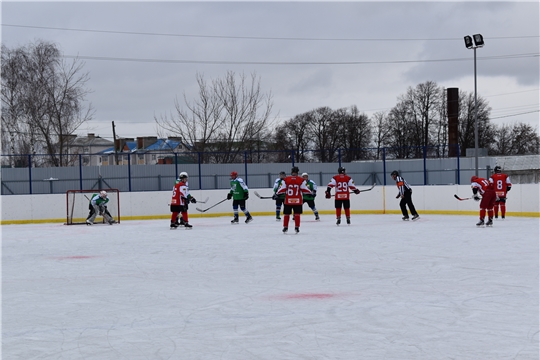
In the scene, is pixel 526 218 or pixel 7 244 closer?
pixel 7 244

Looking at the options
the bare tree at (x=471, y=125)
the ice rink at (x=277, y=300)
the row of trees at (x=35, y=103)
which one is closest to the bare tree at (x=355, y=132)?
the bare tree at (x=471, y=125)

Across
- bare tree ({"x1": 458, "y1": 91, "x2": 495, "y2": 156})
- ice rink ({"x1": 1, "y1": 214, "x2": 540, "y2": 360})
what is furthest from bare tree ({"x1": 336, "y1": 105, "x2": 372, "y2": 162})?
ice rink ({"x1": 1, "y1": 214, "x2": 540, "y2": 360})

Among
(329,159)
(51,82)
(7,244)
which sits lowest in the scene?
(7,244)

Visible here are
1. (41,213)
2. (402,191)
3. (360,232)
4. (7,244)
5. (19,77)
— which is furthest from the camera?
(19,77)

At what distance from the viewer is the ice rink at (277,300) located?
4.47m

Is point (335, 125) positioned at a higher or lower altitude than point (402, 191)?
higher

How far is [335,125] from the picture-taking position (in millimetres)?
57469

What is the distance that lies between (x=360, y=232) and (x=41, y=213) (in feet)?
36.4

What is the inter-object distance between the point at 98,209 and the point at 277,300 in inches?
557

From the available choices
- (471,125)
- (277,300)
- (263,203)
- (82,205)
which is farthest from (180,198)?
(471,125)

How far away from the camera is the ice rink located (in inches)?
176

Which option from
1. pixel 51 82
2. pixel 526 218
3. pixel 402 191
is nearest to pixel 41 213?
pixel 402 191

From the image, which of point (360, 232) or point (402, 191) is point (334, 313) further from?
point (402, 191)

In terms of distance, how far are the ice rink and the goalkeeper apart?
688 centimetres
